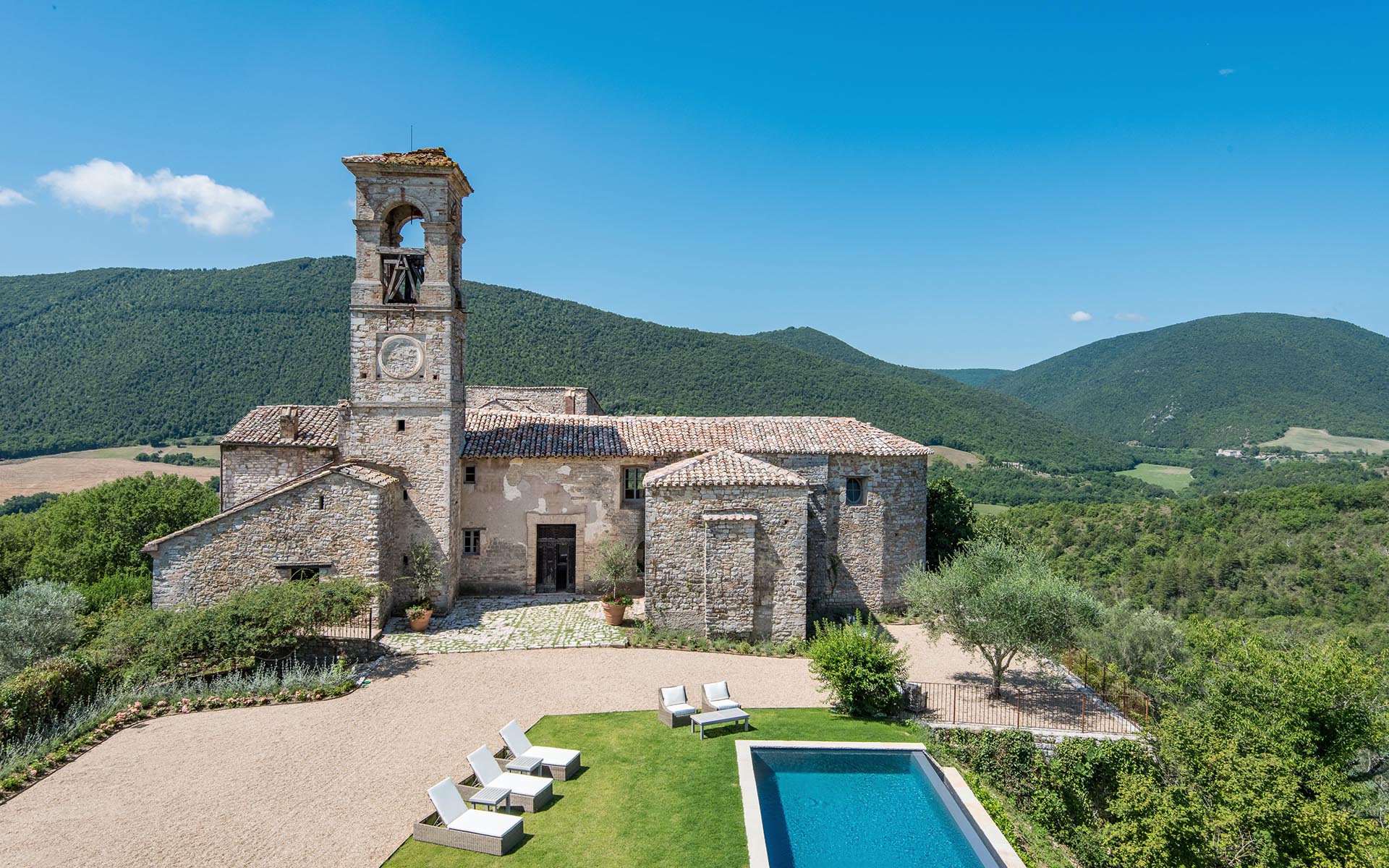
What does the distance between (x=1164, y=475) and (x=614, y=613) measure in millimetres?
83777

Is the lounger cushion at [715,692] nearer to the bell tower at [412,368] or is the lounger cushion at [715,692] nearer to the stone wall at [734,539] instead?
the stone wall at [734,539]

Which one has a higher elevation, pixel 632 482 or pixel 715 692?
pixel 632 482

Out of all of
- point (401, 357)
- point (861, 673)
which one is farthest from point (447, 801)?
point (401, 357)

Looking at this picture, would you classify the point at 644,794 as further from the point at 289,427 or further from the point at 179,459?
the point at 179,459

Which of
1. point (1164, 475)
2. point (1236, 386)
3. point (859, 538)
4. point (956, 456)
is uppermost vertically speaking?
point (1236, 386)

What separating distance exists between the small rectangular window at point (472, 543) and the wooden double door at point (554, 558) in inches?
63.1

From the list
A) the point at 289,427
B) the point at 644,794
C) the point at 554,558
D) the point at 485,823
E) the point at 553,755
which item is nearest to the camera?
the point at 485,823

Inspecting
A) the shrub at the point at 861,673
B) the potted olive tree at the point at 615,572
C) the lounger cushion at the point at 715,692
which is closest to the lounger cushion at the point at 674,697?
the lounger cushion at the point at 715,692

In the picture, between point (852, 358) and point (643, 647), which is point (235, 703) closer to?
point (643, 647)

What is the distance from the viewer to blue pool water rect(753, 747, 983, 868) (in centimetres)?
932

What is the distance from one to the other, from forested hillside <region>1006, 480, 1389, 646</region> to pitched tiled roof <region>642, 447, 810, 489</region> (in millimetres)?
24210

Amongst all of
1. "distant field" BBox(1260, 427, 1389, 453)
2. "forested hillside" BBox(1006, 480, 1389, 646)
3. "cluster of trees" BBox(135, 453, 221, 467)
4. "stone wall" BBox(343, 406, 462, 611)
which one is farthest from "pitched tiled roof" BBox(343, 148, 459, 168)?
"distant field" BBox(1260, 427, 1389, 453)

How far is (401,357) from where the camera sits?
18422 mm

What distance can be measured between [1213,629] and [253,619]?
19.1m
